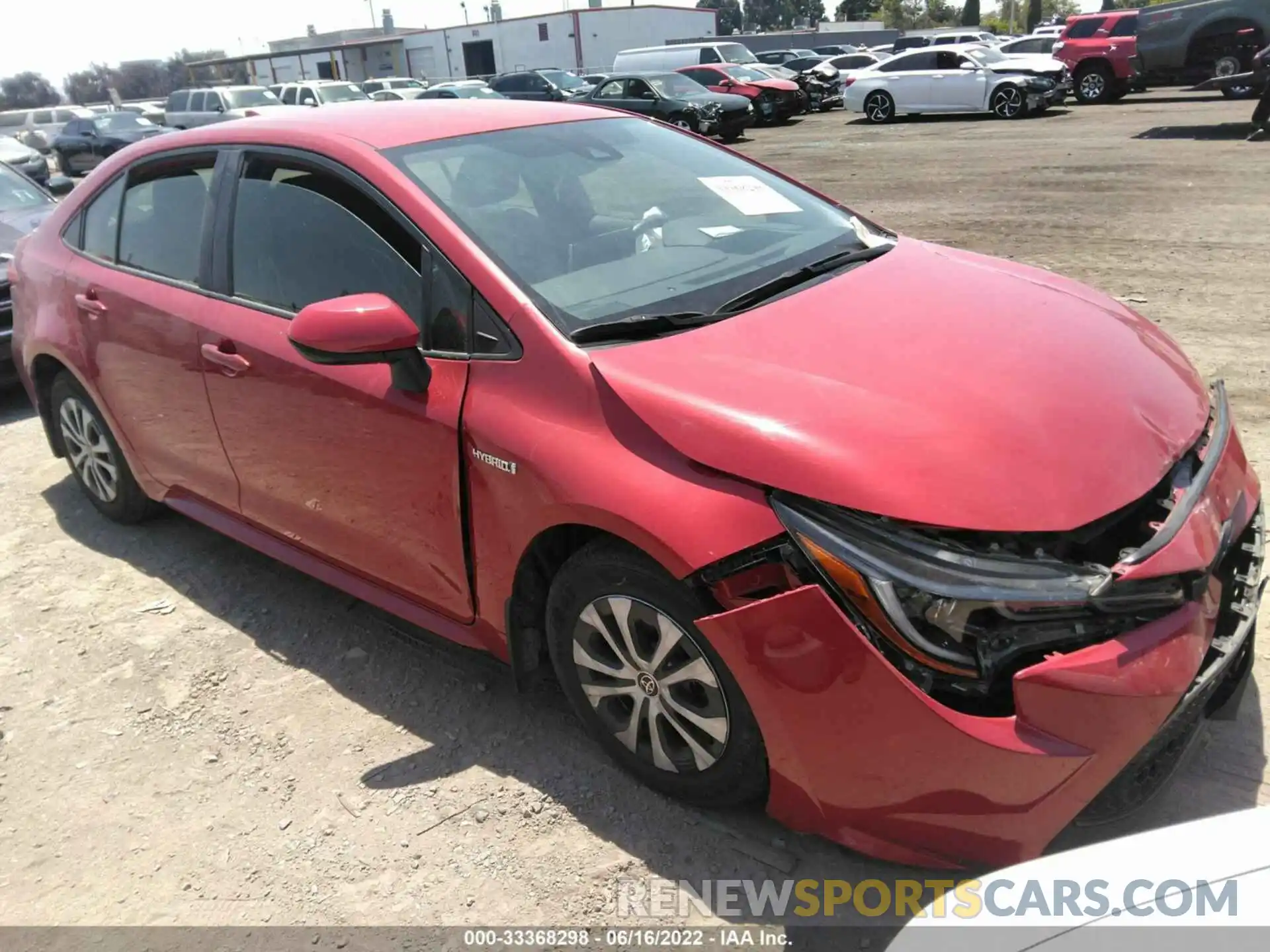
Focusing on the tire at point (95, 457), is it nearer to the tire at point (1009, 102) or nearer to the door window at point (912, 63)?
the tire at point (1009, 102)

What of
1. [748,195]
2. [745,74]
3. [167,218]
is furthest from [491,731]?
[745,74]

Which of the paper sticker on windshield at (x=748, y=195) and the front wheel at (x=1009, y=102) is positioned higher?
the paper sticker on windshield at (x=748, y=195)

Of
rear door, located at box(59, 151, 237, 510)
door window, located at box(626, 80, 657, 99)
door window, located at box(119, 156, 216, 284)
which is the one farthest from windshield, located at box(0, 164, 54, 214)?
door window, located at box(626, 80, 657, 99)

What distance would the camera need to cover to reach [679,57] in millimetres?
30453

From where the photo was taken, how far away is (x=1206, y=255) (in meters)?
7.47

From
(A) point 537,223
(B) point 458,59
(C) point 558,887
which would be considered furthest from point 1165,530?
(B) point 458,59

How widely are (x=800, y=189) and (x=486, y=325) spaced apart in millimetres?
1590

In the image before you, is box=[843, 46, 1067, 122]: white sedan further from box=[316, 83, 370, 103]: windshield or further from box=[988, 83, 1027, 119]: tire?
box=[316, 83, 370, 103]: windshield

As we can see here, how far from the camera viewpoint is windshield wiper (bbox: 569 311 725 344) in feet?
8.21

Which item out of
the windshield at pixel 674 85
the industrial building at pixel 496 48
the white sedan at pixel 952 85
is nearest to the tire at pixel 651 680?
the windshield at pixel 674 85

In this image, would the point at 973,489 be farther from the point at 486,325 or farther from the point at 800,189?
the point at 800,189

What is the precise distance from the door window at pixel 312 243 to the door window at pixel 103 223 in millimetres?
1003

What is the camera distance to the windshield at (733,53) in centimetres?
3097

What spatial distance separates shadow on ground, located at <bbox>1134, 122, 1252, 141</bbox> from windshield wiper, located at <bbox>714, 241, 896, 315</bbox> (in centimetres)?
1362
